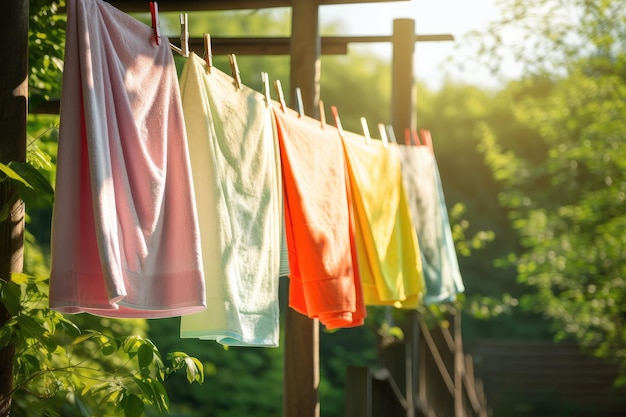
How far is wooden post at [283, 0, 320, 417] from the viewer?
3.64 meters

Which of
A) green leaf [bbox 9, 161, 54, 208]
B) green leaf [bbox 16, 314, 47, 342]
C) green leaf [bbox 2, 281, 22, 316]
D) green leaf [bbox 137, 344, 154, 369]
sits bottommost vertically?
green leaf [bbox 137, 344, 154, 369]

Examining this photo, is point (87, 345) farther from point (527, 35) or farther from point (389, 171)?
point (527, 35)

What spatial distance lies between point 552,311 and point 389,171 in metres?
6.09

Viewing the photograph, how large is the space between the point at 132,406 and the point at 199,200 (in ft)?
1.79

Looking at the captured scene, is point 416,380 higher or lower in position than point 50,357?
lower

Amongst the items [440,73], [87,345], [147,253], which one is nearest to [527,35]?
[87,345]

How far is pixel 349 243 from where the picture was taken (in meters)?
3.21

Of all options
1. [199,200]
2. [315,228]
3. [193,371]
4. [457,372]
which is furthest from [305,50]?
[457,372]

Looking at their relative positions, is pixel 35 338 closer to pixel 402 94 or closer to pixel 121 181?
pixel 121 181

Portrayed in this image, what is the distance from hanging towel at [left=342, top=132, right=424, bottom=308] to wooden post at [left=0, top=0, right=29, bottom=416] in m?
1.40

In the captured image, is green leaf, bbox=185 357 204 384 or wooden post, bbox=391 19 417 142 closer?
green leaf, bbox=185 357 204 384

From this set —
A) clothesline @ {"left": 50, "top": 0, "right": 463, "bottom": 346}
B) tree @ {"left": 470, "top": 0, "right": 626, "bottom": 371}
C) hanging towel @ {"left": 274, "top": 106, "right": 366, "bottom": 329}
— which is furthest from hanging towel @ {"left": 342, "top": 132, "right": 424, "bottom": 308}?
tree @ {"left": 470, "top": 0, "right": 626, "bottom": 371}

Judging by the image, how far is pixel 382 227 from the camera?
3545 mm

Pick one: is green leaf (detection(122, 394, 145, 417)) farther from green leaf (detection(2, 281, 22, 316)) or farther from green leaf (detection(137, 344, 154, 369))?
green leaf (detection(2, 281, 22, 316))
